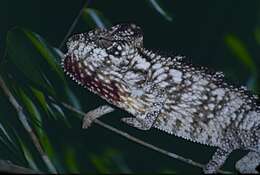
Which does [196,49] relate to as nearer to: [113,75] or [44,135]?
[113,75]

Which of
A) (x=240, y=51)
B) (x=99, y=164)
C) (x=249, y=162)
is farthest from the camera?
(x=99, y=164)

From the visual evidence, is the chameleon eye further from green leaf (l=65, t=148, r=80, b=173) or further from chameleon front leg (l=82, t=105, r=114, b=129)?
green leaf (l=65, t=148, r=80, b=173)

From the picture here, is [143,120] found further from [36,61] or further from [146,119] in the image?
[36,61]

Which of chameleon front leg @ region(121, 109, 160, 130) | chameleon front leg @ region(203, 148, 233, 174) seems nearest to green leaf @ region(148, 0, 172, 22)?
chameleon front leg @ region(121, 109, 160, 130)

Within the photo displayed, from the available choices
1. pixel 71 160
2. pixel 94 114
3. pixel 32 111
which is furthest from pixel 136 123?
pixel 32 111

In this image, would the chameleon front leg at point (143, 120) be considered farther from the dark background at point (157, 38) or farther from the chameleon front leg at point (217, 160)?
the chameleon front leg at point (217, 160)

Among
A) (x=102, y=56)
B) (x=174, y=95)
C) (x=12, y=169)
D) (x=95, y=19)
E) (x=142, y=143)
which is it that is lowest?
(x=12, y=169)

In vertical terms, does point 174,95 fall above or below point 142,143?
above
